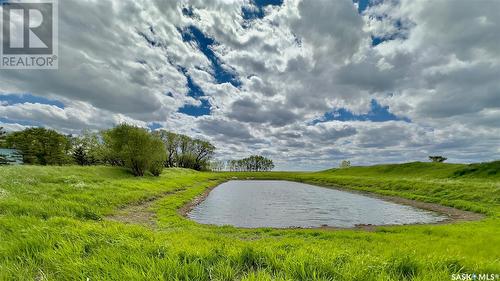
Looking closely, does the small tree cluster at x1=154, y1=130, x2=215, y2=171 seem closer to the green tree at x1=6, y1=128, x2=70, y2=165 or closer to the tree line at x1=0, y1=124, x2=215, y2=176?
the tree line at x1=0, y1=124, x2=215, y2=176

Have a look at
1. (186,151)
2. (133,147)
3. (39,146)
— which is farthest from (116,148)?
(186,151)

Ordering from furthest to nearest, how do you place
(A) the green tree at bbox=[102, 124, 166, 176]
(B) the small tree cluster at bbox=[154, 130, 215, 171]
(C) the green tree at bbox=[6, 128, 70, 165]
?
(B) the small tree cluster at bbox=[154, 130, 215, 171] < (C) the green tree at bbox=[6, 128, 70, 165] < (A) the green tree at bbox=[102, 124, 166, 176]

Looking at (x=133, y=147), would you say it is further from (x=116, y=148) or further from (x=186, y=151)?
(x=186, y=151)

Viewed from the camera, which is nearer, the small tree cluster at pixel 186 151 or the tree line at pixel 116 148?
the tree line at pixel 116 148

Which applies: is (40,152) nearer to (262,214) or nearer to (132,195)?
(132,195)

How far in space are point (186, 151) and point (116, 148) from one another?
256 ft

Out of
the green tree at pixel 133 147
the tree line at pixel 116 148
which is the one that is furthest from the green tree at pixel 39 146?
the green tree at pixel 133 147

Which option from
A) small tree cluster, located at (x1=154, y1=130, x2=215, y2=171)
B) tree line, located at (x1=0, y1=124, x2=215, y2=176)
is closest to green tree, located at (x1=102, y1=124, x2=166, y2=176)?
tree line, located at (x1=0, y1=124, x2=215, y2=176)

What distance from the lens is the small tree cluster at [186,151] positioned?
112562 millimetres

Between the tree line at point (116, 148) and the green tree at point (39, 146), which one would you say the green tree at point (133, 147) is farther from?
the green tree at point (39, 146)

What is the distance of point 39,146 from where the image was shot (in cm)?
6969

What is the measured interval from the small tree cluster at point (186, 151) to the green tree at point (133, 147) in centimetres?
6275

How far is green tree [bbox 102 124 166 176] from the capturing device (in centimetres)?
4531

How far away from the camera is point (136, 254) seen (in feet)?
17.6
